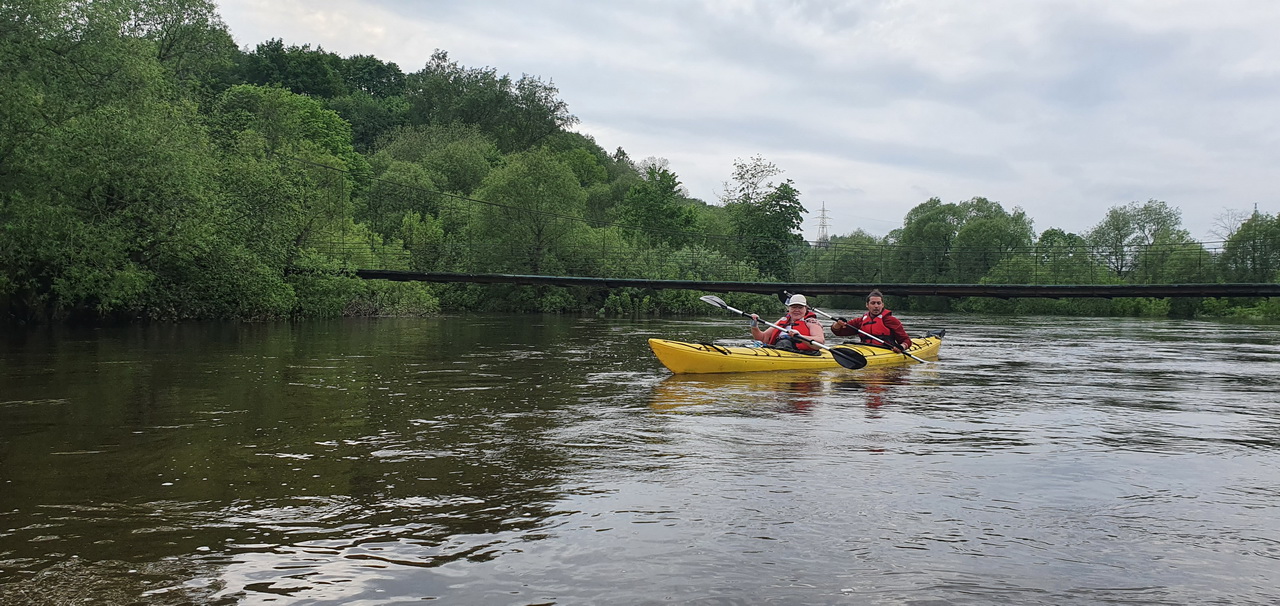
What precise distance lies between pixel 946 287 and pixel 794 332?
17.6 meters

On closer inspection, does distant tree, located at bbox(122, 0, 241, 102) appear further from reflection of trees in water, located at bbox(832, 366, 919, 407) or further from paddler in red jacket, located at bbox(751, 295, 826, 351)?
reflection of trees in water, located at bbox(832, 366, 919, 407)

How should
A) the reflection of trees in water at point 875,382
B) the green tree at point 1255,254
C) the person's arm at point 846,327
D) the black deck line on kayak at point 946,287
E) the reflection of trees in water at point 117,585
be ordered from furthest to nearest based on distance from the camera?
the green tree at point 1255,254
the black deck line on kayak at point 946,287
the person's arm at point 846,327
the reflection of trees in water at point 875,382
the reflection of trees in water at point 117,585

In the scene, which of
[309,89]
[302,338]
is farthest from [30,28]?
[309,89]

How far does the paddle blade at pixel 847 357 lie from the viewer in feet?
41.8

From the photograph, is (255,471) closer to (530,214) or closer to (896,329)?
(896,329)

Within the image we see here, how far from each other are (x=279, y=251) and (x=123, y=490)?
72.5 feet

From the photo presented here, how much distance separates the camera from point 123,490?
5094 millimetres

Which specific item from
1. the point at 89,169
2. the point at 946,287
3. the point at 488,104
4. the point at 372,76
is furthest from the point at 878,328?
the point at 372,76

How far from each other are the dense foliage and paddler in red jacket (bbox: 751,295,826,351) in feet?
48.7

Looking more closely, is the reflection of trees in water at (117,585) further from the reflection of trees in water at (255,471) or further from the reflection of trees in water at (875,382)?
the reflection of trees in water at (875,382)

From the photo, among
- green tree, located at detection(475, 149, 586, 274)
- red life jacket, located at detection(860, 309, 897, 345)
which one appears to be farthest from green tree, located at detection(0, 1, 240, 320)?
green tree, located at detection(475, 149, 586, 274)

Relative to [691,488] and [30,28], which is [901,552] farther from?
[30,28]

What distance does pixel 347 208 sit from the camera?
38.6 meters

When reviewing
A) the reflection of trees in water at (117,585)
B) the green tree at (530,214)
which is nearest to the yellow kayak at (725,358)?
the reflection of trees in water at (117,585)
